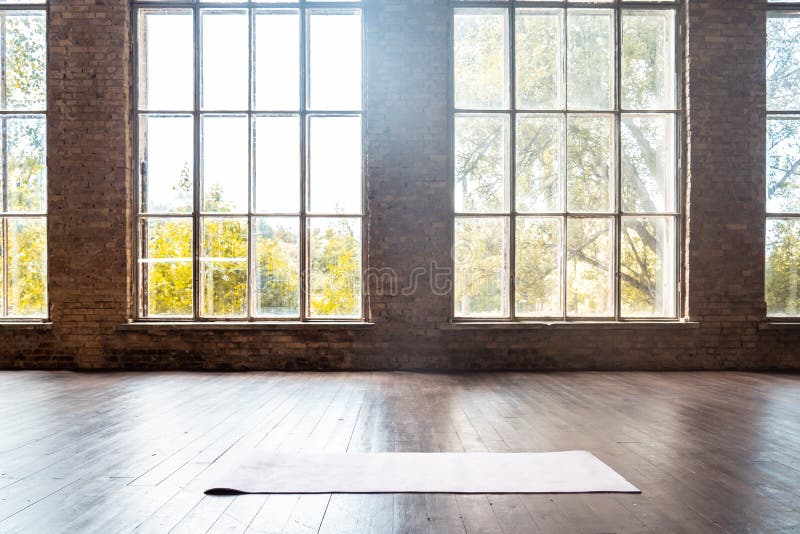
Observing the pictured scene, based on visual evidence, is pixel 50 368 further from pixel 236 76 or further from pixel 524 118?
pixel 524 118

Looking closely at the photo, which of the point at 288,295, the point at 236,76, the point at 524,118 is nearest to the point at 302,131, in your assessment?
the point at 236,76

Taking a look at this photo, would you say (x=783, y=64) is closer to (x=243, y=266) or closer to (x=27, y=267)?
(x=243, y=266)

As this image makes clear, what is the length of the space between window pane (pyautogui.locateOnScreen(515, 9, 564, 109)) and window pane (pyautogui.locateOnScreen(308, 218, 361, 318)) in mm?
2569

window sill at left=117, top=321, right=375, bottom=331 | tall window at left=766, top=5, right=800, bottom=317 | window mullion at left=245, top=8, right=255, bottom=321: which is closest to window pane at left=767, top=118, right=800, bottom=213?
tall window at left=766, top=5, right=800, bottom=317

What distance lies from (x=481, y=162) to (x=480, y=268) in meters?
1.25

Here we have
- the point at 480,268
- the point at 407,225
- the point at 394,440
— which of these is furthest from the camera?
the point at 480,268

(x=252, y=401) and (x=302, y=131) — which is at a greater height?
(x=302, y=131)

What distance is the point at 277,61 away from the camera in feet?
22.0

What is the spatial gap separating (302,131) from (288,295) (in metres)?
1.95

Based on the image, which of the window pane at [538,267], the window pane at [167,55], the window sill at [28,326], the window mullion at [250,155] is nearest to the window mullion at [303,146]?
the window mullion at [250,155]

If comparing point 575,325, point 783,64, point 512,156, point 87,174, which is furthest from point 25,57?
point 783,64

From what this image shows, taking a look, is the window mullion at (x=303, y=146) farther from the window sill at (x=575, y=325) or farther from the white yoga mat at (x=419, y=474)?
the white yoga mat at (x=419, y=474)

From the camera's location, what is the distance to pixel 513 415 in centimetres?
431

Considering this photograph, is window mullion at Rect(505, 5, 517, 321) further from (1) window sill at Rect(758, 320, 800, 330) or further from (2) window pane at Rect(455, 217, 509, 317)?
(1) window sill at Rect(758, 320, 800, 330)
